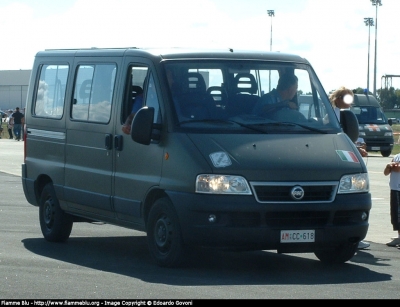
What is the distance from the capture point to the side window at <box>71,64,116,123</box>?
10.6 m

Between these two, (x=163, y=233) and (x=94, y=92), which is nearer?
(x=163, y=233)

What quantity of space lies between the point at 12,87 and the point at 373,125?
10283 cm

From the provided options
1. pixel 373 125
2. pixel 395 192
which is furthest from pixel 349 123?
pixel 373 125

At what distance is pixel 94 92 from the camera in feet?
35.9

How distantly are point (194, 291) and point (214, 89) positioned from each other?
2452mm

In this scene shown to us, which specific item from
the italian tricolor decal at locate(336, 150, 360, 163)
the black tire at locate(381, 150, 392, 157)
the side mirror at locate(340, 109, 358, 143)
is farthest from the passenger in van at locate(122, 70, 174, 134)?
the black tire at locate(381, 150, 392, 157)

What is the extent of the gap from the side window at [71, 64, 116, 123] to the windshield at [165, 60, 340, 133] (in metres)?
1.03

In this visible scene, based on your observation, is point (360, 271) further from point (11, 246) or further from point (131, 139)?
point (11, 246)

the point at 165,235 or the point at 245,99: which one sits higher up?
the point at 245,99

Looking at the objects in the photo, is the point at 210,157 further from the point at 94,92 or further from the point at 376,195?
the point at 376,195

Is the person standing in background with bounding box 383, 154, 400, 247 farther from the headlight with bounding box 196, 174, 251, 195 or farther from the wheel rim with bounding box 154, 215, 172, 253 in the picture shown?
→ the wheel rim with bounding box 154, 215, 172, 253

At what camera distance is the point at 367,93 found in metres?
38.8

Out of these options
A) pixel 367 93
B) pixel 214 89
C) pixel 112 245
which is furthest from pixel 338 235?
pixel 367 93

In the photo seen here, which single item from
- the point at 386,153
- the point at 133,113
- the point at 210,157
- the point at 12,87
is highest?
the point at 12,87
